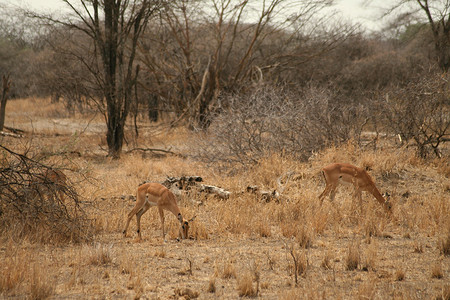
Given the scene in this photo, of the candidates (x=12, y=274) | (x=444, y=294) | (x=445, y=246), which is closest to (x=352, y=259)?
(x=444, y=294)

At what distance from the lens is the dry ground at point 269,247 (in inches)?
166

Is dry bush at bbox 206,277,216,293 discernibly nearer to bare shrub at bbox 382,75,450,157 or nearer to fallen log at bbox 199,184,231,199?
fallen log at bbox 199,184,231,199

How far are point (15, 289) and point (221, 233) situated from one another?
9.45ft

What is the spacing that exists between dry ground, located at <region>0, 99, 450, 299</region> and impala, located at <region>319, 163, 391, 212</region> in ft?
0.82

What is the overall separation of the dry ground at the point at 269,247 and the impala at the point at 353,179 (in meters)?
0.25

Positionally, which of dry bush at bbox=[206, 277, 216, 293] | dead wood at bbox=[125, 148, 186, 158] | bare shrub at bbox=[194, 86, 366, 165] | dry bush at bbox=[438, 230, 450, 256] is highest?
bare shrub at bbox=[194, 86, 366, 165]

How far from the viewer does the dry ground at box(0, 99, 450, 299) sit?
421 cm

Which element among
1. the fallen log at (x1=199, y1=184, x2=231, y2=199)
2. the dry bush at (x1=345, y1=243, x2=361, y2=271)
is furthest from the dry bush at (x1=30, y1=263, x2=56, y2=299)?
the fallen log at (x1=199, y1=184, x2=231, y2=199)

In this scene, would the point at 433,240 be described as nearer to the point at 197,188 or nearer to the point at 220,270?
the point at 220,270

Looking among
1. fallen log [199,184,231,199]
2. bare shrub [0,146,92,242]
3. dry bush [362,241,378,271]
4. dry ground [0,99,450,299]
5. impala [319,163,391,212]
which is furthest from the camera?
fallen log [199,184,231,199]

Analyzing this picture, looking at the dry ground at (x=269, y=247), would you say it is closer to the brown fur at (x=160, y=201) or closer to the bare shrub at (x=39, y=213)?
the bare shrub at (x=39, y=213)

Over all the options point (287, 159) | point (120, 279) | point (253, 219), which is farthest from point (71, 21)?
point (120, 279)

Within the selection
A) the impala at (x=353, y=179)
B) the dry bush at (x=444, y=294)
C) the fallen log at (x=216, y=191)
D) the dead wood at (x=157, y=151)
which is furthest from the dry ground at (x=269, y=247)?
the dead wood at (x=157, y=151)

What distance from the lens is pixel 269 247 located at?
18.6 ft
